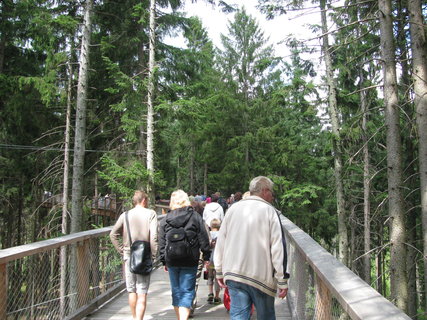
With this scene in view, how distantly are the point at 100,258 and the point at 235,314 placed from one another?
4219mm

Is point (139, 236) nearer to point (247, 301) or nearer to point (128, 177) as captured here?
point (247, 301)

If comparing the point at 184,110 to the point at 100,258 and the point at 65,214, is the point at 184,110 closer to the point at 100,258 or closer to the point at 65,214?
the point at 65,214

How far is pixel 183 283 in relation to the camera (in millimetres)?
5125

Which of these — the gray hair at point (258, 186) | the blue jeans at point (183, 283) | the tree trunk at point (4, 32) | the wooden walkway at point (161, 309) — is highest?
the tree trunk at point (4, 32)

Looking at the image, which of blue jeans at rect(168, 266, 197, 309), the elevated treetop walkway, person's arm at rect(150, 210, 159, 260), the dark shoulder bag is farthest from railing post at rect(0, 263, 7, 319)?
blue jeans at rect(168, 266, 197, 309)

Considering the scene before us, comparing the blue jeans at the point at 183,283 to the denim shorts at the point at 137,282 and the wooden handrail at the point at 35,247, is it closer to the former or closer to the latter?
the denim shorts at the point at 137,282

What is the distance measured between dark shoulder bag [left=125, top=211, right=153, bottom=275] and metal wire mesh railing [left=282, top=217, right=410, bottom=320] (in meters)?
1.75

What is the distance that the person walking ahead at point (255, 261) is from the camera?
3375 mm

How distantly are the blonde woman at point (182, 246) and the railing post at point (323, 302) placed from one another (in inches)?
74.0

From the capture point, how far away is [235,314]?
11.3 feet

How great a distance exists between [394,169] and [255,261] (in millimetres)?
6451

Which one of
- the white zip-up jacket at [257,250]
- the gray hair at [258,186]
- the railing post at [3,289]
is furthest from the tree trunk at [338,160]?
the railing post at [3,289]

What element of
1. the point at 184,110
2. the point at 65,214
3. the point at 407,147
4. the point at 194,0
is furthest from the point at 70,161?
the point at 407,147

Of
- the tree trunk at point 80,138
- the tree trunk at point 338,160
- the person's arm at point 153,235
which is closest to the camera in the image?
the person's arm at point 153,235
